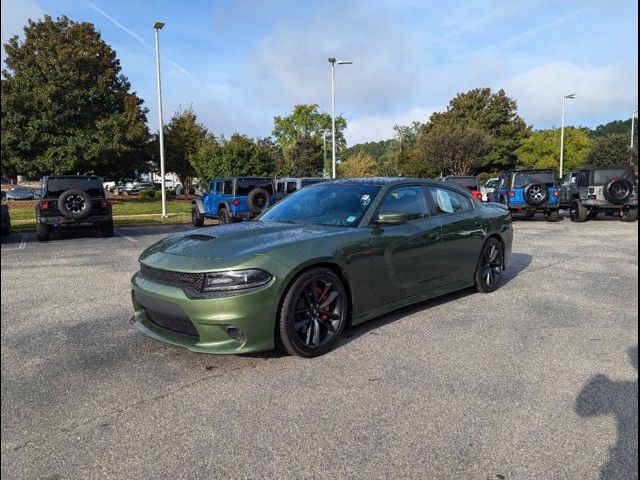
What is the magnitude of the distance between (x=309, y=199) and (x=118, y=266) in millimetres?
4516

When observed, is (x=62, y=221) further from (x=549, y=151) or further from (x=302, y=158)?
(x=549, y=151)

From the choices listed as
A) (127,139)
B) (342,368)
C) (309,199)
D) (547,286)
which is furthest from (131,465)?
(127,139)

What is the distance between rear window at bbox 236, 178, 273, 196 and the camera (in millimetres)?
14695

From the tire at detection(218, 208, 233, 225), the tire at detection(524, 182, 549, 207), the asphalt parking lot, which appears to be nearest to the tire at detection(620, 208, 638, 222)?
the tire at detection(524, 182, 549, 207)

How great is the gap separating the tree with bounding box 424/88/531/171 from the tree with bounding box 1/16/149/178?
39.2 meters

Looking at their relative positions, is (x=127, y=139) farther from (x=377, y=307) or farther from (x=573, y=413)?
(x=573, y=413)

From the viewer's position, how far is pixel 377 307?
428cm

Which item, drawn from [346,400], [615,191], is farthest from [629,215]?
[346,400]

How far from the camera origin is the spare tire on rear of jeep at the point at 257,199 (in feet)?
47.1

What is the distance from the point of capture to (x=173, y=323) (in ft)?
11.4

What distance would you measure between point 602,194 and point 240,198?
12117 mm

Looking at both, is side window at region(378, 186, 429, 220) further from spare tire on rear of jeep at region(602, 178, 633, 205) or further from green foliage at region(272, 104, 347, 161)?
green foliage at region(272, 104, 347, 161)

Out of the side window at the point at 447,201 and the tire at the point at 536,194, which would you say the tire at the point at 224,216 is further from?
the tire at the point at 536,194

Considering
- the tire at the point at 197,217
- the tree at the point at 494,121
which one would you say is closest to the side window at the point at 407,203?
the tire at the point at 197,217
